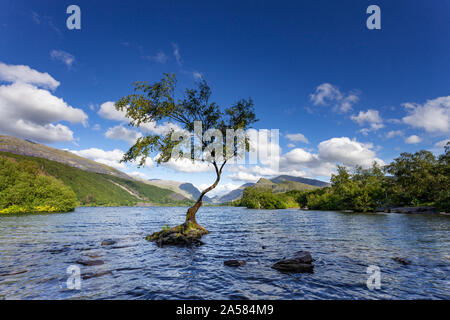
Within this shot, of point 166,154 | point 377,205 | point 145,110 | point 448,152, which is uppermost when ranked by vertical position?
point 448,152

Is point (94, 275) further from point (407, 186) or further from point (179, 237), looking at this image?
point (407, 186)

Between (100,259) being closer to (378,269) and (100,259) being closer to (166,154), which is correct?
(166,154)

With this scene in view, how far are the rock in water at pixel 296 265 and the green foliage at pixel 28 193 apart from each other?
102 m

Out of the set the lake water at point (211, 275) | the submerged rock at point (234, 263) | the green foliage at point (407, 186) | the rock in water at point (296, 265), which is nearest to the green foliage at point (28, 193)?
the lake water at point (211, 275)

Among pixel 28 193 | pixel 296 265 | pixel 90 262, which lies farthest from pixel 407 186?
pixel 28 193

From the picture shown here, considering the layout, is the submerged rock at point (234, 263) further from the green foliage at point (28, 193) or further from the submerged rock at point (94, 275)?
the green foliage at point (28, 193)

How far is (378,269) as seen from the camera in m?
15.1

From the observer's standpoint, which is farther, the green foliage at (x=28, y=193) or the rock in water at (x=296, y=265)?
the green foliage at (x=28, y=193)

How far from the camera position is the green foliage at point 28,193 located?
77188mm

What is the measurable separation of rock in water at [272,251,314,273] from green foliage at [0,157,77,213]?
10180 centimetres
